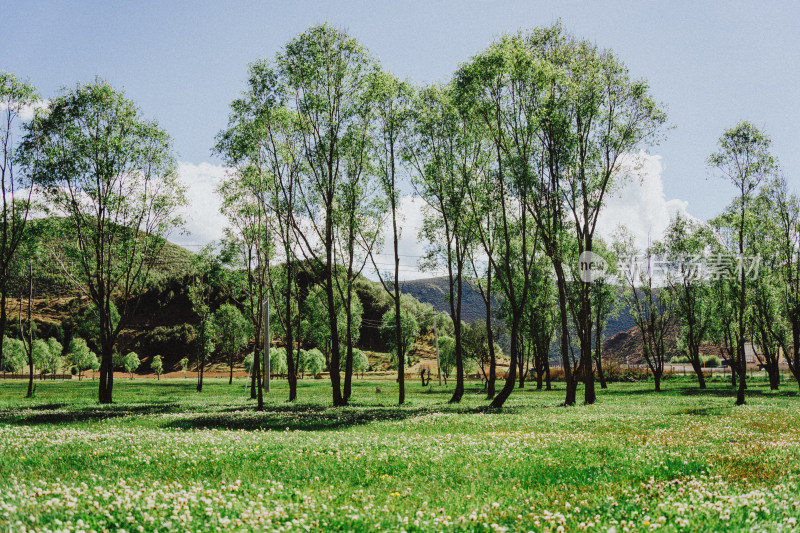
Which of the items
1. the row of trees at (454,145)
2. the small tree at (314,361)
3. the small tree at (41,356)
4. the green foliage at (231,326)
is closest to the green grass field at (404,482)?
the row of trees at (454,145)

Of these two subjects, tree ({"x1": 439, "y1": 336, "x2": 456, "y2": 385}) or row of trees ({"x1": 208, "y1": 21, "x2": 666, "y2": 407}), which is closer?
row of trees ({"x1": 208, "y1": 21, "x2": 666, "y2": 407})

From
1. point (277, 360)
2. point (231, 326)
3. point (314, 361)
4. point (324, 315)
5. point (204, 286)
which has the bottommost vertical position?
point (314, 361)

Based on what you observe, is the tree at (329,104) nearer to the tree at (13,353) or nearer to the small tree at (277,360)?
the small tree at (277,360)

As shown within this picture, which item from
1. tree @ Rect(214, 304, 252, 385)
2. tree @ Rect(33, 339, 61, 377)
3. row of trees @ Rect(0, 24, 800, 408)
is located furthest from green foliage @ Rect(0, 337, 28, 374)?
row of trees @ Rect(0, 24, 800, 408)

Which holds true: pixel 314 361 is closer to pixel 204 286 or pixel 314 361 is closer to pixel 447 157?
pixel 204 286

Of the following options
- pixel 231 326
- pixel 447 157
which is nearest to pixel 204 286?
pixel 231 326

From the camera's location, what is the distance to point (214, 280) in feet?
140

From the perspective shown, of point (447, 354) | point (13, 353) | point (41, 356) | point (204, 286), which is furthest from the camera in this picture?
point (13, 353)

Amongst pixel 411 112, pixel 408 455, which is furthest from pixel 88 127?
pixel 408 455

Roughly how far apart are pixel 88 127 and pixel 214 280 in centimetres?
1447

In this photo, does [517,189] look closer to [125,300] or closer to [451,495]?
[451,495]

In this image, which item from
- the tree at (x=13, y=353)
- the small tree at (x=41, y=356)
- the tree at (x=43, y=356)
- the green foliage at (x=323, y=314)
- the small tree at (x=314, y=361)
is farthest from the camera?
the small tree at (x=314, y=361)

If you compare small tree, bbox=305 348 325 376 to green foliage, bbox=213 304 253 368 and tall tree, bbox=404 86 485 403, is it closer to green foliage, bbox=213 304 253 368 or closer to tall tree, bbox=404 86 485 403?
green foliage, bbox=213 304 253 368

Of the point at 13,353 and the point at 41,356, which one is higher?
the point at 13,353
